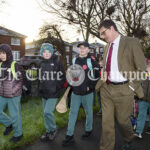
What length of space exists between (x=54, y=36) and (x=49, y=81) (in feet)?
30.5

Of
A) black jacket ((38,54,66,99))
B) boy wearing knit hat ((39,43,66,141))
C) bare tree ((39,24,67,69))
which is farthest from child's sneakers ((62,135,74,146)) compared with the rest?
bare tree ((39,24,67,69))

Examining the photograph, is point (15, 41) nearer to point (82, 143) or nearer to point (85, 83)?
point (85, 83)

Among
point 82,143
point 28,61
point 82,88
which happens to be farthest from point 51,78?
point 28,61

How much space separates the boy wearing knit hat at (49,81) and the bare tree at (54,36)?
26.4ft

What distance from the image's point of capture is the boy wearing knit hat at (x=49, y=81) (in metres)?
3.47

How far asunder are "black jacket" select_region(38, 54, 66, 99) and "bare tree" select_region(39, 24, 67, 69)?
8.05m

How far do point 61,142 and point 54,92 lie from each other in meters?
1.04

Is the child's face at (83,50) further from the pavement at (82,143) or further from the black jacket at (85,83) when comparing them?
the pavement at (82,143)

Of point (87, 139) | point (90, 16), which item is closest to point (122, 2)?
point (90, 16)

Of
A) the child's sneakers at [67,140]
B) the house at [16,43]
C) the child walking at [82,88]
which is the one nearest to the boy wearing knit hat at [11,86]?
the child's sneakers at [67,140]

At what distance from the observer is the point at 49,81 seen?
3484mm

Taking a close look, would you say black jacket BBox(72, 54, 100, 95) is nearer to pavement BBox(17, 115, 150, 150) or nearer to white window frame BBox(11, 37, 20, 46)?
pavement BBox(17, 115, 150, 150)

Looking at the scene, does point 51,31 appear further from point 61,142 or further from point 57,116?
point 61,142

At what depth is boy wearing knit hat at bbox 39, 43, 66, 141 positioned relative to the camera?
347 centimetres
